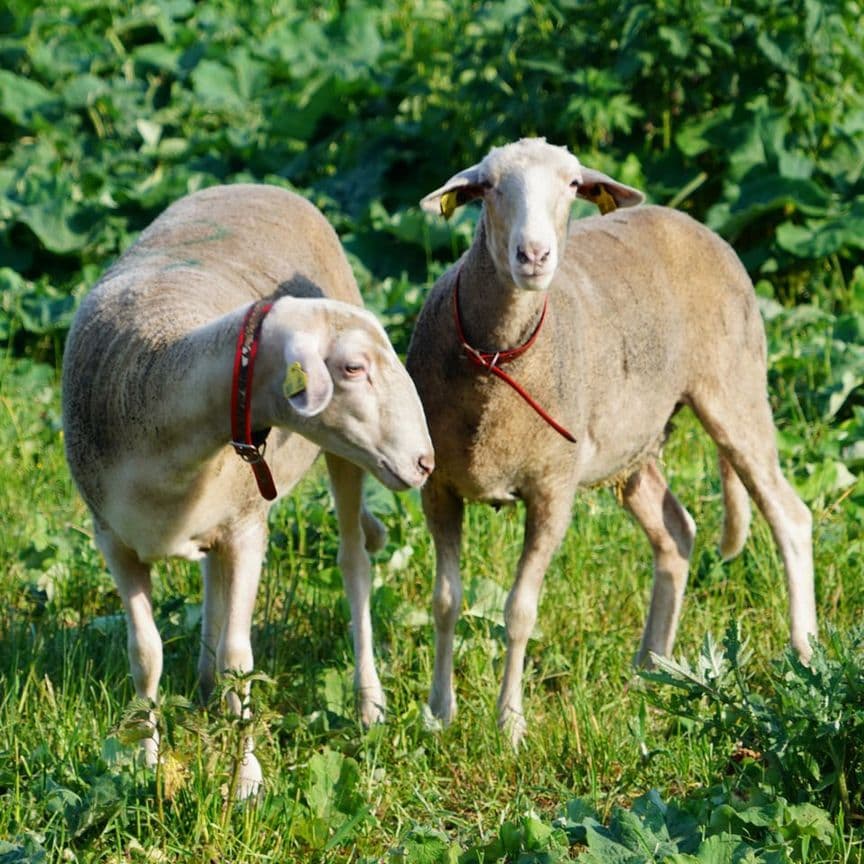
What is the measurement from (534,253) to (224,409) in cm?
82

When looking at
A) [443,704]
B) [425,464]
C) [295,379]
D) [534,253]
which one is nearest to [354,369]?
[295,379]

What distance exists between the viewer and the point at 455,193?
415 cm

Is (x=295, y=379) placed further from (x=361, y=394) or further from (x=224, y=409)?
(x=224, y=409)

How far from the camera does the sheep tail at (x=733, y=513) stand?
5.01 m

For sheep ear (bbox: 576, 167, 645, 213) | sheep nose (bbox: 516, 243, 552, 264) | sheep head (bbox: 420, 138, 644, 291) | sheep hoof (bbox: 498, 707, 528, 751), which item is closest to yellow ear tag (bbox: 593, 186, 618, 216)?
sheep ear (bbox: 576, 167, 645, 213)

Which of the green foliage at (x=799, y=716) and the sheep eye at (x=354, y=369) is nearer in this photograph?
the green foliage at (x=799, y=716)

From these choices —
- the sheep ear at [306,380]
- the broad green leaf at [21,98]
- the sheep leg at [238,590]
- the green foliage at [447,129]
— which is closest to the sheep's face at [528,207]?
the sheep ear at [306,380]

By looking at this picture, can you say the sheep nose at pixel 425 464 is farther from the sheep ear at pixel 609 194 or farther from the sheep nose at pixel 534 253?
the sheep ear at pixel 609 194

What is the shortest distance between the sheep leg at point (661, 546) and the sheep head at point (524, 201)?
1.26 metres

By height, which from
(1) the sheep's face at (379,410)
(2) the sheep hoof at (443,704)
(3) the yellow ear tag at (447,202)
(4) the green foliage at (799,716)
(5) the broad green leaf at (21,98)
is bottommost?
(5) the broad green leaf at (21,98)

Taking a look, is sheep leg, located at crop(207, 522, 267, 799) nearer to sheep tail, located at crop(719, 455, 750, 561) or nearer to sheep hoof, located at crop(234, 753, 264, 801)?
sheep hoof, located at crop(234, 753, 264, 801)

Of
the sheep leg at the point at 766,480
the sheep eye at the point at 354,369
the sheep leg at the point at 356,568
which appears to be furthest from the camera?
the sheep leg at the point at 766,480

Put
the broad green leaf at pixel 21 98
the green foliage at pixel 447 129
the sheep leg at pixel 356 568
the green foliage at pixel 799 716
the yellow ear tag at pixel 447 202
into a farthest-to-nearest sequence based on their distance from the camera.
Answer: the broad green leaf at pixel 21 98 → the green foliage at pixel 447 129 → the sheep leg at pixel 356 568 → the yellow ear tag at pixel 447 202 → the green foliage at pixel 799 716

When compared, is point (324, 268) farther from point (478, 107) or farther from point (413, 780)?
point (478, 107)
